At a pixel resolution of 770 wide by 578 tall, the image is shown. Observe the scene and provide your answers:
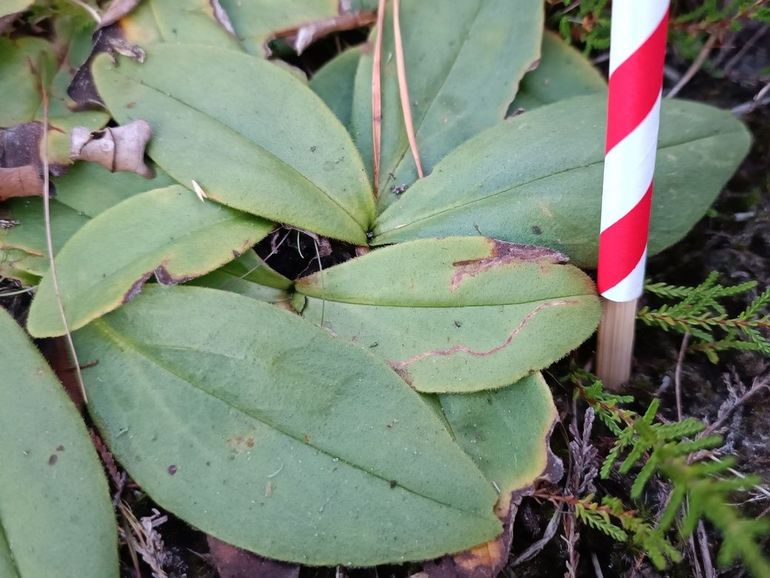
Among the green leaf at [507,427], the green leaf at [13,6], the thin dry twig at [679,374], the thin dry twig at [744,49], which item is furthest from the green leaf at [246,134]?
the thin dry twig at [744,49]

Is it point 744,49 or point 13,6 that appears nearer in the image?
point 13,6

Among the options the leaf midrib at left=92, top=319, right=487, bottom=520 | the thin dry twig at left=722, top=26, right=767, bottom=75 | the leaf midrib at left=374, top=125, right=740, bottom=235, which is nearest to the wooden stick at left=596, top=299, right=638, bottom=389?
the leaf midrib at left=374, top=125, right=740, bottom=235

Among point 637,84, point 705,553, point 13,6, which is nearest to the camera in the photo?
point 637,84

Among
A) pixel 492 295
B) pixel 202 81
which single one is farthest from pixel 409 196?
pixel 202 81

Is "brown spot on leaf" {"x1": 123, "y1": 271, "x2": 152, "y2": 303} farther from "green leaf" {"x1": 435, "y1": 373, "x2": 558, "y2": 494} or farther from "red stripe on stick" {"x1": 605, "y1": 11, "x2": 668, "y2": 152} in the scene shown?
"red stripe on stick" {"x1": 605, "y1": 11, "x2": 668, "y2": 152}

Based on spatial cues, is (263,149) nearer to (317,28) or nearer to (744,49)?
(317,28)

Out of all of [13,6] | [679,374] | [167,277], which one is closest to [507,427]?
[679,374]
